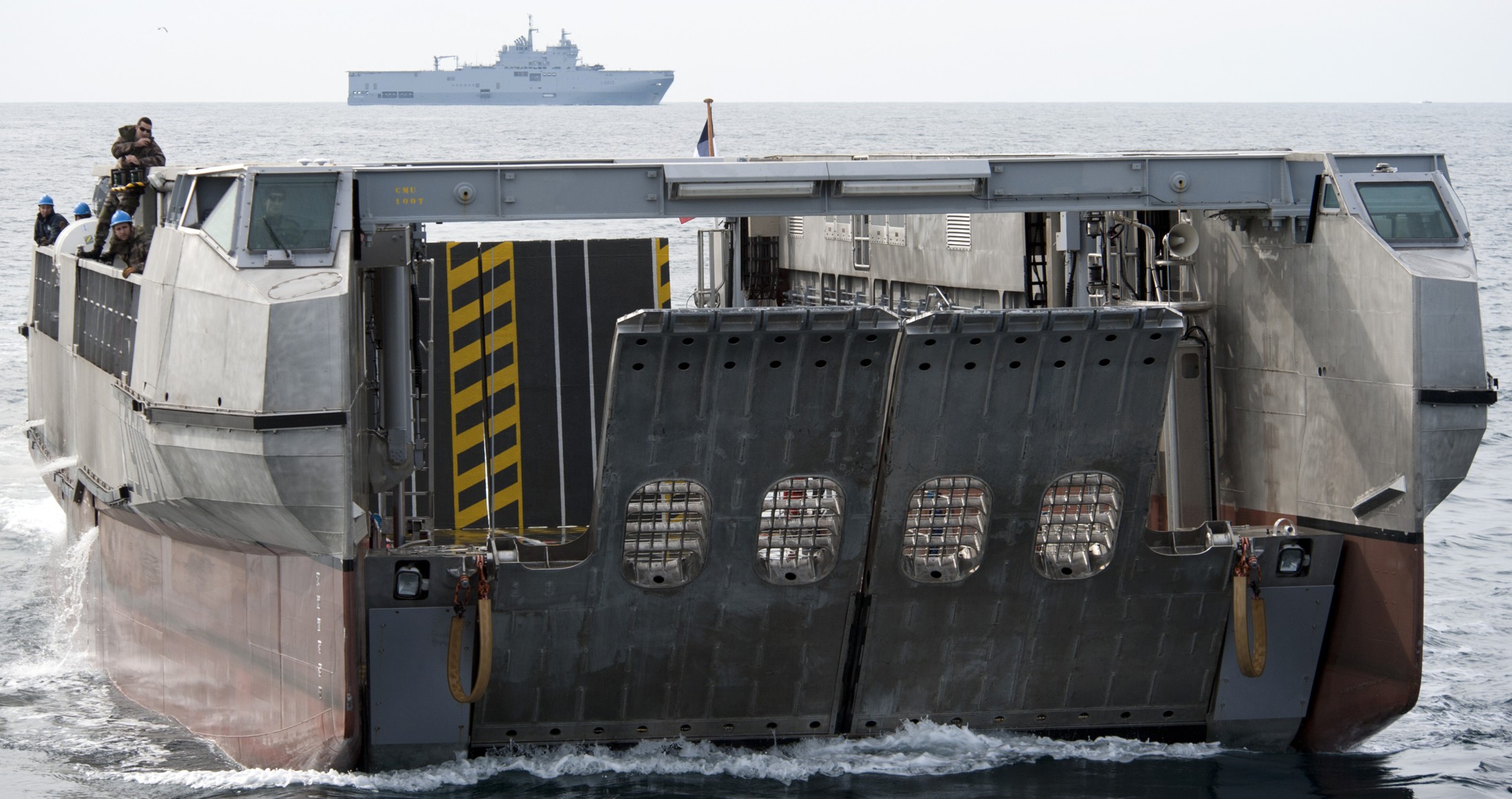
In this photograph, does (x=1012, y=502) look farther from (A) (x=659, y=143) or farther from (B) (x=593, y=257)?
(A) (x=659, y=143)

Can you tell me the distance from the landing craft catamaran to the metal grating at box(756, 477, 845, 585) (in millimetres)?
51

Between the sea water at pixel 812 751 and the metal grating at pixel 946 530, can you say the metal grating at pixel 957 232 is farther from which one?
the metal grating at pixel 946 530

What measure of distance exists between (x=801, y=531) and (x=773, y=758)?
1.67 meters

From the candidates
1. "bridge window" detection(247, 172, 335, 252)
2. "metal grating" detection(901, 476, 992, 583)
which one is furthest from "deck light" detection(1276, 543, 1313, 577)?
"bridge window" detection(247, 172, 335, 252)

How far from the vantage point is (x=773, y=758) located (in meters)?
12.2

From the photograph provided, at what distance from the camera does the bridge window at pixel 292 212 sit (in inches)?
429

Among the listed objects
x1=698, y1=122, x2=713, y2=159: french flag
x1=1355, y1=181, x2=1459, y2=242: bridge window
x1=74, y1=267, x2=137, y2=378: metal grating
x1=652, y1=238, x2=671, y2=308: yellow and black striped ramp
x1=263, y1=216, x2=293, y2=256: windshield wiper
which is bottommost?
x1=74, y1=267, x2=137, y2=378: metal grating

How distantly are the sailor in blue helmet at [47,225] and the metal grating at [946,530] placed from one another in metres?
11.1

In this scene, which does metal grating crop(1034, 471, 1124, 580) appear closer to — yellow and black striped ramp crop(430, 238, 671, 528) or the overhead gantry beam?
the overhead gantry beam

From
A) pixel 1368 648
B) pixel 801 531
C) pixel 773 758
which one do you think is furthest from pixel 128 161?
pixel 1368 648

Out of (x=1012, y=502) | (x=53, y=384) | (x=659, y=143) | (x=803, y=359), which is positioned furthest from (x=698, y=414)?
(x=659, y=143)

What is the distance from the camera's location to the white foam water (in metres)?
11.9

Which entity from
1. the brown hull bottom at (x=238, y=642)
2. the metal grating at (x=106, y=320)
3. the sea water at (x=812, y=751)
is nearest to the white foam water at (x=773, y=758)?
the sea water at (x=812, y=751)

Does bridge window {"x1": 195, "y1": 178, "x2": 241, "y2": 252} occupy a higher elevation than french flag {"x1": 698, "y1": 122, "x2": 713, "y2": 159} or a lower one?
lower
